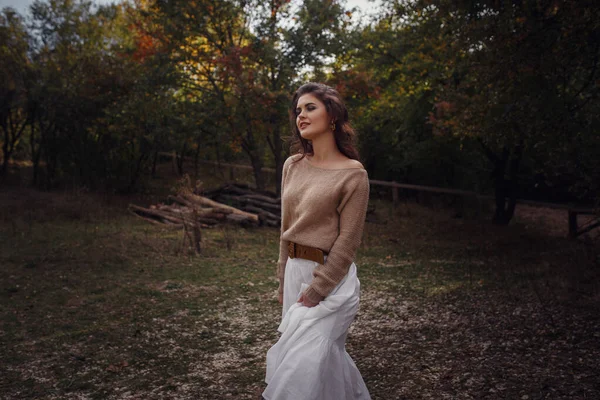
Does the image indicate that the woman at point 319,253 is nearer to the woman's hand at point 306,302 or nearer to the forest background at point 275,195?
the woman's hand at point 306,302

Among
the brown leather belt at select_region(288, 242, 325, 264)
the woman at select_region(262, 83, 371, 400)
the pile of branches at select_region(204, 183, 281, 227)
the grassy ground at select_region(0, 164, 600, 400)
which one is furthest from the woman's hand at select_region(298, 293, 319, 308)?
the pile of branches at select_region(204, 183, 281, 227)

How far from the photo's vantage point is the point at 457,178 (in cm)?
1770

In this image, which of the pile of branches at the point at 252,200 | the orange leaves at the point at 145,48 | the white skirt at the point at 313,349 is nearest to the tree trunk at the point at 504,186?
the pile of branches at the point at 252,200

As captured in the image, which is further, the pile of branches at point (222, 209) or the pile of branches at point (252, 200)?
the pile of branches at point (252, 200)

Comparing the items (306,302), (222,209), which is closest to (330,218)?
(306,302)

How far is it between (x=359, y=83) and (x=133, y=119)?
6.53 meters

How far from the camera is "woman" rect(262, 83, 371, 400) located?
2564 millimetres

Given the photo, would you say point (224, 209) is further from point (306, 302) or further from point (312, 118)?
point (306, 302)

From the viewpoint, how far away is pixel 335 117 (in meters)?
2.89

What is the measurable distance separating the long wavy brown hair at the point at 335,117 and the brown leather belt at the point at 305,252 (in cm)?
55

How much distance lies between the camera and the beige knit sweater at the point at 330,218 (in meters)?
2.67

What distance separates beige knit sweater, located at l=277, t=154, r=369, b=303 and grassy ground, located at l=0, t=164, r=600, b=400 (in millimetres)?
1723

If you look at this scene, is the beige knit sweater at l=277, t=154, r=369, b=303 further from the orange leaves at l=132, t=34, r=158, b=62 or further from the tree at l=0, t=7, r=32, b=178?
the tree at l=0, t=7, r=32, b=178

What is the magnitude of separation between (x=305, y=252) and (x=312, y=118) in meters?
0.76
